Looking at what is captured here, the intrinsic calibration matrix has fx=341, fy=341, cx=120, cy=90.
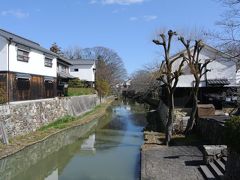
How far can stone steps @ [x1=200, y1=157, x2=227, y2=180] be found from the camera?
33.4 feet

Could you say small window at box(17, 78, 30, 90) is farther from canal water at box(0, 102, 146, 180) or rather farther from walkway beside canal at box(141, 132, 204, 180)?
walkway beside canal at box(141, 132, 204, 180)

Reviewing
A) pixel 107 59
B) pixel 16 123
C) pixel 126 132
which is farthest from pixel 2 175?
pixel 107 59

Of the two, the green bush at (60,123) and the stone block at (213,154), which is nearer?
the stone block at (213,154)

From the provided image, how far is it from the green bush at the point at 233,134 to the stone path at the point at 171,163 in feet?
6.74

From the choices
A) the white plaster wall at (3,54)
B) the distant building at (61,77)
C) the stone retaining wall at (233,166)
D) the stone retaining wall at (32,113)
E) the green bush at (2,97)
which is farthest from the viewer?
the distant building at (61,77)

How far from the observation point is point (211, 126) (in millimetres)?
15945

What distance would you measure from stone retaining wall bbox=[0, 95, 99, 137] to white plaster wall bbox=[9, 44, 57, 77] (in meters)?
2.36

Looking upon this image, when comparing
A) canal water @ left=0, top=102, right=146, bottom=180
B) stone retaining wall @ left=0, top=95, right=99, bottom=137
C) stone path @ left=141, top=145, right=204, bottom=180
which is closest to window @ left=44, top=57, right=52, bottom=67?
stone retaining wall @ left=0, top=95, right=99, bottom=137

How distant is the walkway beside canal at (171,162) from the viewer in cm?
1082

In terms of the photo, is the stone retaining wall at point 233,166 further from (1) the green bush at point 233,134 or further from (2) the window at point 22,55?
(2) the window at point 22,55

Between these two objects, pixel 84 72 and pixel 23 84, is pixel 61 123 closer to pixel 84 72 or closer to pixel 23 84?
pixel 23 84

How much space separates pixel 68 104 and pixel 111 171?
18.1 meters

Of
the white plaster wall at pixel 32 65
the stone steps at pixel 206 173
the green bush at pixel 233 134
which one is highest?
the white plaster wall at pixel 32 65

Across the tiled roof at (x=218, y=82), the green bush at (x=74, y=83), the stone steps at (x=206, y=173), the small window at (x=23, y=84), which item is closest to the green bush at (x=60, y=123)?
the small window at (x=23, y=84)
